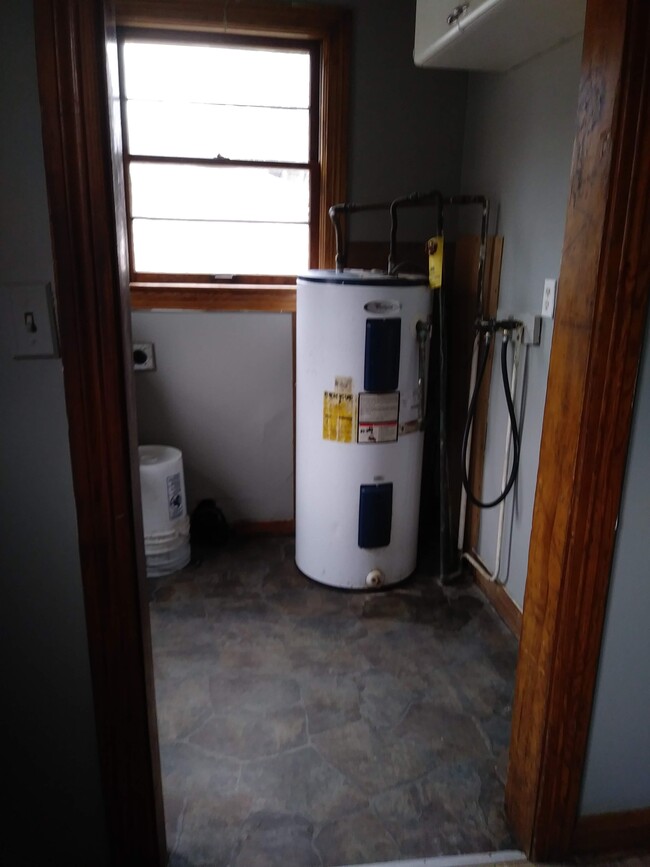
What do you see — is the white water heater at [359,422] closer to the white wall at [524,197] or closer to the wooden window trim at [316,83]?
the white wall at [524,197]

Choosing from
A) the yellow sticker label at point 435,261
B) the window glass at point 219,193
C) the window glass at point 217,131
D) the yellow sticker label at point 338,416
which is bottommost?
the yellow sticker label at point 338,416

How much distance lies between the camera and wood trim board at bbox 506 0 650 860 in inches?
41.4

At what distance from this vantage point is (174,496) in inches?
105

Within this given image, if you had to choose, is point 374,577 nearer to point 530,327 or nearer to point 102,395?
point 530,327

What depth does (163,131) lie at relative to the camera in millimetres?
2686

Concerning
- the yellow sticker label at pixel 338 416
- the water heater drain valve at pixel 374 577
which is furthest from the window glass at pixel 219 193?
the water heater drain valve at pixel 374 577

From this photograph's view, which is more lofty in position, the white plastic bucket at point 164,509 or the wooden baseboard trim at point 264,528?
the white plastic bucket at point 164,509

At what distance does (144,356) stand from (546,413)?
6.42 feet

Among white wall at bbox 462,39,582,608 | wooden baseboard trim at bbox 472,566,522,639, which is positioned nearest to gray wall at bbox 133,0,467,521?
white wall at bbox 462,39,582,608

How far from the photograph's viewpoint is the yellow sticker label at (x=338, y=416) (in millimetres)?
2344

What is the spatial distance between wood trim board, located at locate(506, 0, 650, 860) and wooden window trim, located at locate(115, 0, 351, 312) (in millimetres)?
1668

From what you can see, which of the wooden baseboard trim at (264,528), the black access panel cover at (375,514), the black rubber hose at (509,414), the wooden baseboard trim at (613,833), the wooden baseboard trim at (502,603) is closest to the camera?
the wooden baseboard trim at (613,833)

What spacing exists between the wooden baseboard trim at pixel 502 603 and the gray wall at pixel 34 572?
155cm

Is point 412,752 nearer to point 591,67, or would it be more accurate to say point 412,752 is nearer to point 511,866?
point 511,866
